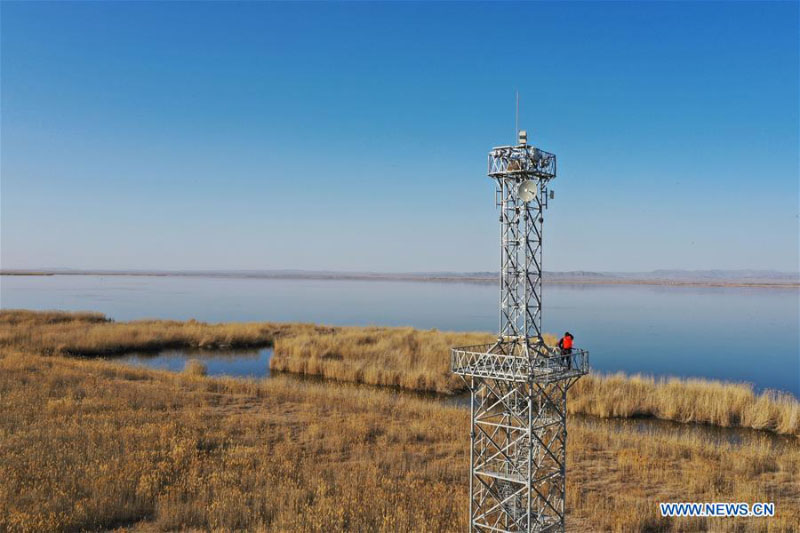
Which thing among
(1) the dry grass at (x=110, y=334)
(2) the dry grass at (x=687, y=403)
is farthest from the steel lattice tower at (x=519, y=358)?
(1) the dry grass at (x=110, y=334)

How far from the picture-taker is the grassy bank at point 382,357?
24609 millimetres

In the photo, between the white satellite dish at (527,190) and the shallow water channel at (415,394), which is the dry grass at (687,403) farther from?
the white satellite dish at (527,190)

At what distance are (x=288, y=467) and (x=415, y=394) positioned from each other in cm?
1617

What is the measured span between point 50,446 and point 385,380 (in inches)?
774

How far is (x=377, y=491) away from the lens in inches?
519

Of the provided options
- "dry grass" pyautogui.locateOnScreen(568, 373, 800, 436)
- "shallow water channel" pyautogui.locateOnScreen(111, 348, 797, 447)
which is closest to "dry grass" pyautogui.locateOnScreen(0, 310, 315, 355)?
"shallow water channel" pyautogui.locateOnScreen(111, 348, 797, 447)

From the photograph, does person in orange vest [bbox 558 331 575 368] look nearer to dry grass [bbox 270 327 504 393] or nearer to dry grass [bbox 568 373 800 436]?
dry grass [bbox 568 373 800 436]

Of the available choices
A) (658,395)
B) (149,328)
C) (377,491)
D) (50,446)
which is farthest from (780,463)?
(149,328)

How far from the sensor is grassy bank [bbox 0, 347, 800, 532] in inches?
459

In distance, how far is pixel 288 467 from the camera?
1471cm

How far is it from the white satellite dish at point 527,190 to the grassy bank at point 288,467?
717cm

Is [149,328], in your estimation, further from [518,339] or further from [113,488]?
[518,339]

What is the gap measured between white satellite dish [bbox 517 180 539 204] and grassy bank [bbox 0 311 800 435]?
734 inches

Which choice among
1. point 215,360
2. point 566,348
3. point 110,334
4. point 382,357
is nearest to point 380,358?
point 382,357
